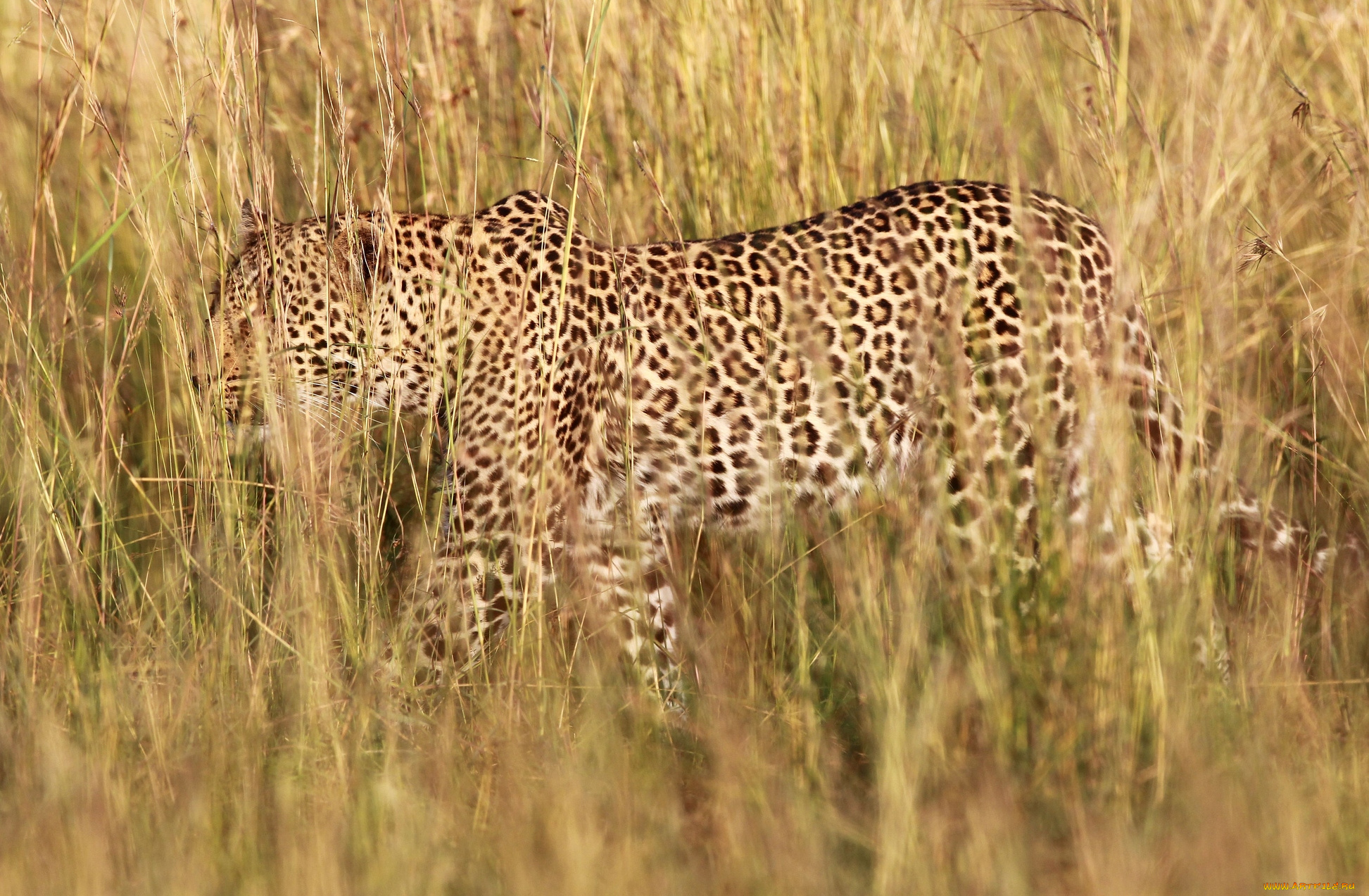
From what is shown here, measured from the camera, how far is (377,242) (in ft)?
12.0

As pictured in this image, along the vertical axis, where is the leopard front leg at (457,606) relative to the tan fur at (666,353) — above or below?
below

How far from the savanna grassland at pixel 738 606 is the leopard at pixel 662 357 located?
0.17 meters

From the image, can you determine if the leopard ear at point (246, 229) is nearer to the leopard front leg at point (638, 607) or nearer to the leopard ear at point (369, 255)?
the leopard ear at point (369, 255)

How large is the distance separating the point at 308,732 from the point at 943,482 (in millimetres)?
1525

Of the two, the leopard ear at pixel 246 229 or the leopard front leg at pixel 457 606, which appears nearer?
the leopard front leg at pixel 457 606

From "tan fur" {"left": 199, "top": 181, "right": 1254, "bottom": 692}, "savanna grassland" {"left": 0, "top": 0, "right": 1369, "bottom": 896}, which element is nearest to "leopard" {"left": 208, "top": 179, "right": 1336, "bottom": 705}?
"tan fur" {"left": 199, "top": 181, "right": 1254, "bottom": 692}

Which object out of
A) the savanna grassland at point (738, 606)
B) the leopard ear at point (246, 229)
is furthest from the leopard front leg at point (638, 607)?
the leopard ear at point (246, 229)

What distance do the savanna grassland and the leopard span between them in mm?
166

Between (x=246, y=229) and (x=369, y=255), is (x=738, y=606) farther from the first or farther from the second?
(x=246, y=229)

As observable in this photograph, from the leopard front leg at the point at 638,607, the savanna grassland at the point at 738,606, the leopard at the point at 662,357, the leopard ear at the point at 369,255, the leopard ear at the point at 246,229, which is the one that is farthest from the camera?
the leopard ear at the point at 246,229

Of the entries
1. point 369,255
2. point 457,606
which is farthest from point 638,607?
point 369,255

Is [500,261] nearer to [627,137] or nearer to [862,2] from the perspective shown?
[627,137]

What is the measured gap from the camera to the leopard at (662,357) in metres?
3.96

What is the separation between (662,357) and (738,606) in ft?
2.88
